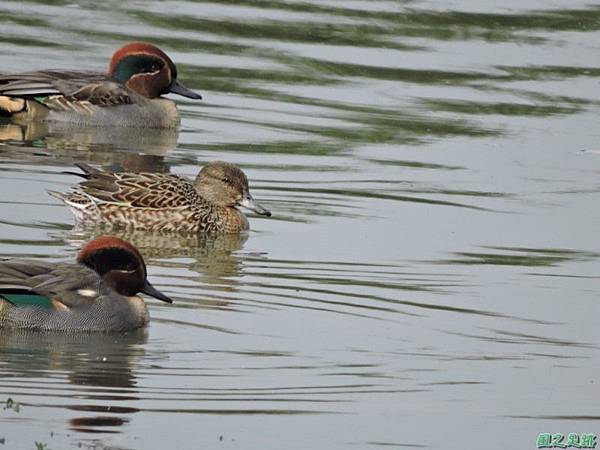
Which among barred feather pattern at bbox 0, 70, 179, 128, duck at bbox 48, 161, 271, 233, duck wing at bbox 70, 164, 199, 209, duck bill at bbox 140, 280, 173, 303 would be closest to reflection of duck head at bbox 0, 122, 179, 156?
→ barred feather pattern at bbox 0, 70, 179, 128

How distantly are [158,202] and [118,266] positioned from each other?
359 cm

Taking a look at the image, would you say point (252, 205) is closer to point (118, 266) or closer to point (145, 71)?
point (118, 266)

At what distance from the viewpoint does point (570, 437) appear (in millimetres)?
9367

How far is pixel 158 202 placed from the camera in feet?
49.1

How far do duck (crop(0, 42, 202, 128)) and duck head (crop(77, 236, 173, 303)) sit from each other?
7.80m

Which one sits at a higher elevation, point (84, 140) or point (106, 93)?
point (106, 93)

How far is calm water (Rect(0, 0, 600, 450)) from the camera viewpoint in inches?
378

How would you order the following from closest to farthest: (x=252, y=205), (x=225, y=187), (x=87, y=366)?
(x=87, y=366) → (x=252, y=205) → (x=225, y=187)

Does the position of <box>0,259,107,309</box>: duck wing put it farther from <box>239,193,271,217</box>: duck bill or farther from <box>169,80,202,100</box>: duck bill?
<box>169,80,202,100</box>: duck bill

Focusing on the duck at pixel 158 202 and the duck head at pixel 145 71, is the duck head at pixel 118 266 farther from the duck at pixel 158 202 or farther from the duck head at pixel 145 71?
A: the duck head at pixel 145 71

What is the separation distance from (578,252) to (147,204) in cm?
329

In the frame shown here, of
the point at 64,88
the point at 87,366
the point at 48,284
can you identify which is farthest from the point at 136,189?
the point at 87,366

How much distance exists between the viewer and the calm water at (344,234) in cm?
960

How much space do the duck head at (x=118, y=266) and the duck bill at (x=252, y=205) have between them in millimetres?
3628
